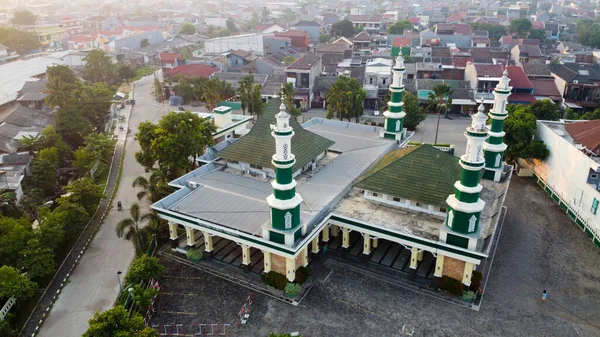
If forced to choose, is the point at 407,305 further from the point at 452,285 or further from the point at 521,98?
the point at 521,98

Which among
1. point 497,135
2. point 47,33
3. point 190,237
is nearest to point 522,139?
point 497,135

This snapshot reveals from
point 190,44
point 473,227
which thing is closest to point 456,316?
point 473,227

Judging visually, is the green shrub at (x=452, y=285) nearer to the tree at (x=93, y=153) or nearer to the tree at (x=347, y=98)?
the tree at (x=347, y=98)

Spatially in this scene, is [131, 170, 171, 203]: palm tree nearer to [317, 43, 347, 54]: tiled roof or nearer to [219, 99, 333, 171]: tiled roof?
[219, 99, 333, 171]: tiled roof

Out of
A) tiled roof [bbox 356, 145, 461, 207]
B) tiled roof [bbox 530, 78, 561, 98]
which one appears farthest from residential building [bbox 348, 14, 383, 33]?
tiled roof [bbox 356, 145, 461, 207]

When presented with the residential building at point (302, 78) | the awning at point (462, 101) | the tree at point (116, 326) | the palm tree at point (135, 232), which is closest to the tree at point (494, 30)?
the awning at point (462, 101)
